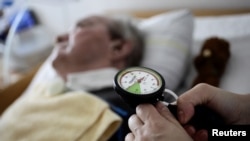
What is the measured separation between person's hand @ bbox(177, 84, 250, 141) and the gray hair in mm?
558

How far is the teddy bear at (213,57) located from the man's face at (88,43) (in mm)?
306

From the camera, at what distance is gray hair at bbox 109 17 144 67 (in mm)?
1024

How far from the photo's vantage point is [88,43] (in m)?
0.97

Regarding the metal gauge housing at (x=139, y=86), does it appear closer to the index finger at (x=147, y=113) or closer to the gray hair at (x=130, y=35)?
the index finger at (x=147, y=113)

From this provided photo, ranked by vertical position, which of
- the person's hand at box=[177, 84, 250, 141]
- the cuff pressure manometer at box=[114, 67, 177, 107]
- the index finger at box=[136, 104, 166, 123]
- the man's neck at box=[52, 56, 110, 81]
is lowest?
the man's neck at box=[52, 56, 110, 81]

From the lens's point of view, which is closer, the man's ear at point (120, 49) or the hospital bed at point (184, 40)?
the hospital bed at point (184, 40)

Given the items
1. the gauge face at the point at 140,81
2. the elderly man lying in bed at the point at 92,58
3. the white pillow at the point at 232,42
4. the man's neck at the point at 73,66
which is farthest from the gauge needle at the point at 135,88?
the man's neck at the point at 73,66

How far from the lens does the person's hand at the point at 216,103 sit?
17.1 inches

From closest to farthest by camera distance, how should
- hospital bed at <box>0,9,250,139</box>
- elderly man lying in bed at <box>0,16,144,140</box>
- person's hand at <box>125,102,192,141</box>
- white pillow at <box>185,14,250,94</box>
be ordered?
person's hand at <box>125,102,192,141</box> < white pillow at <box>185,14,250,94</box> < hospital bed at <box>0,9,250,139</box> < elderly man lying in bed at <box>0,16,144,140</box>

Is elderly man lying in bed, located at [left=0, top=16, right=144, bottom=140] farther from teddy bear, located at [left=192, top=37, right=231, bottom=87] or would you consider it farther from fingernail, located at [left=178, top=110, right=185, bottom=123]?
fingernail, located at [left=178, top=110, right=185, bottom=123]

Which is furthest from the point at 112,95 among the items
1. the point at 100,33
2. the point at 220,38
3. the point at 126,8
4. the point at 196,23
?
the point at 126,8

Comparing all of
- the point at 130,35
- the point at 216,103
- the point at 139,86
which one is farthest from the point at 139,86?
the point at 130,35

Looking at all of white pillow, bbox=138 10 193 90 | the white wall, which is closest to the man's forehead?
white pillow, bbox=138 10 193 90

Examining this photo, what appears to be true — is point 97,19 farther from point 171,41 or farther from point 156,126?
point 156,126
